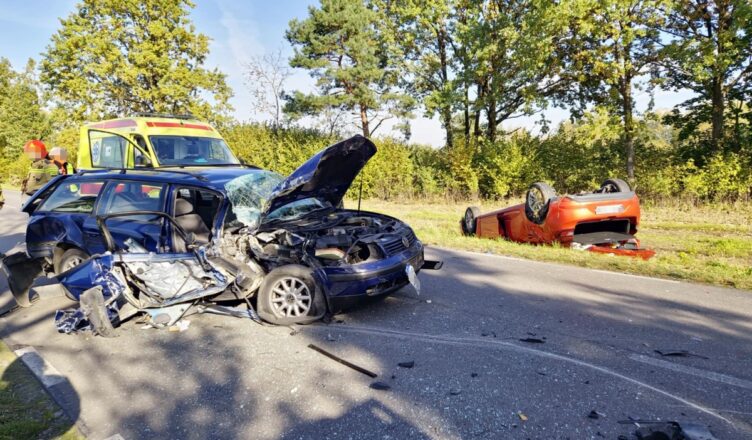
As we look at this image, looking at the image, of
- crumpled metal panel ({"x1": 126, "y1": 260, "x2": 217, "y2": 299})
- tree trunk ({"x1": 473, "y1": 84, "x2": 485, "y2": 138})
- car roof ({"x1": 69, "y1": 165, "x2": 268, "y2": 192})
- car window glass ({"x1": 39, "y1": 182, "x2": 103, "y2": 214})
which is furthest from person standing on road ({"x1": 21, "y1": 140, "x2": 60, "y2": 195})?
tree trunk ({"x1": 473, "y1": 84, "x2": 485, "y2": 138})

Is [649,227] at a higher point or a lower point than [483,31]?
lower

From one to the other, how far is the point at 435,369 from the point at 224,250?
2.47m

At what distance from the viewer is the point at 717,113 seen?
48.7ft

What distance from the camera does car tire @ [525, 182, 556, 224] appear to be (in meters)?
7.40

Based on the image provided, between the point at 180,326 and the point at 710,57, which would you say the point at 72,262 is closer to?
the point at 180,326

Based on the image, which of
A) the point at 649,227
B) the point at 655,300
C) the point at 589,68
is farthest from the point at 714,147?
the point at 655,300

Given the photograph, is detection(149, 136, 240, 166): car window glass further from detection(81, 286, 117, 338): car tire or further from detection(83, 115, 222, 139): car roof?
detection(81, 286, 117, 338): car tire

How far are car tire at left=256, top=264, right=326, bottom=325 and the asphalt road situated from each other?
0.13 m

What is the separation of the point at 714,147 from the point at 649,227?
687 cm

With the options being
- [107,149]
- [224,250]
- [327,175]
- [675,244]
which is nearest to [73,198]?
[224,250]

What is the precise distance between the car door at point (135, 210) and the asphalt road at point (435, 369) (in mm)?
920

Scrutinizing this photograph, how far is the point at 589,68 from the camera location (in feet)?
49.3

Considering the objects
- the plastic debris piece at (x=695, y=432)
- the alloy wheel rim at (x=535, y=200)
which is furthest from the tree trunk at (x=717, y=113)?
the plastic debris piece at (x=695, y=432)

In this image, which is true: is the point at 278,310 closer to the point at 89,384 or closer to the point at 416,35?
the point at 89,384
